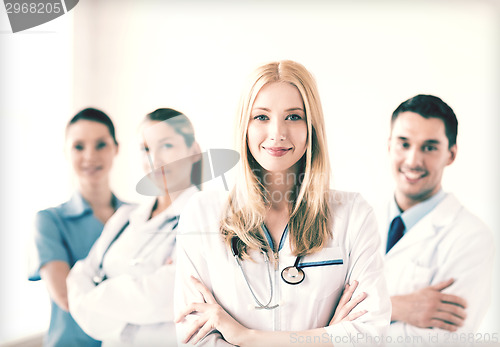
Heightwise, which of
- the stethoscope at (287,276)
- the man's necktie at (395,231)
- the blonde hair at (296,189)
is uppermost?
the blonde hair at (296,189)

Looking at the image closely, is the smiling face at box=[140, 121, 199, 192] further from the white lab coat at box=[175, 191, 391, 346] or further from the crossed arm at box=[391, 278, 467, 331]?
the crossed arm at box=[391, 278, 467, 331]

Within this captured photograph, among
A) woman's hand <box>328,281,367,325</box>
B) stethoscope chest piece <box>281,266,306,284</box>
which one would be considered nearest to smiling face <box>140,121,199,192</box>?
stethoscope chest piece <box>281,266,306,284</box>

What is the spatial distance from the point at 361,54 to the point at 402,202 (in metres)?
0.64

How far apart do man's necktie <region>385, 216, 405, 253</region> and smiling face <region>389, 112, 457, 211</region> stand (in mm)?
60

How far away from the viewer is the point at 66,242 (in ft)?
6.00

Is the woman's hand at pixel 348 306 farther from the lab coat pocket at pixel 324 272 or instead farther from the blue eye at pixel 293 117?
the blue eye at pixel 293 117

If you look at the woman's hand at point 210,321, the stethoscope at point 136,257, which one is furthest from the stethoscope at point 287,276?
the stethoscope at point 136,257

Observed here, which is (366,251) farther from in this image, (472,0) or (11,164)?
(11,164)

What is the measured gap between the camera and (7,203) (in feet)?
6.18

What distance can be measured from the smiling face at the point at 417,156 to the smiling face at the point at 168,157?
32.6 inches

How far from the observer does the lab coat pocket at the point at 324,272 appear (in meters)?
1.65

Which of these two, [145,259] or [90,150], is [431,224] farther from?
[90,150]

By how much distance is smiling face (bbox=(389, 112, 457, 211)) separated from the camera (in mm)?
1794

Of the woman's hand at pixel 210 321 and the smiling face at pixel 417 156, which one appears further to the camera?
the smiling face at pixel 417 156
